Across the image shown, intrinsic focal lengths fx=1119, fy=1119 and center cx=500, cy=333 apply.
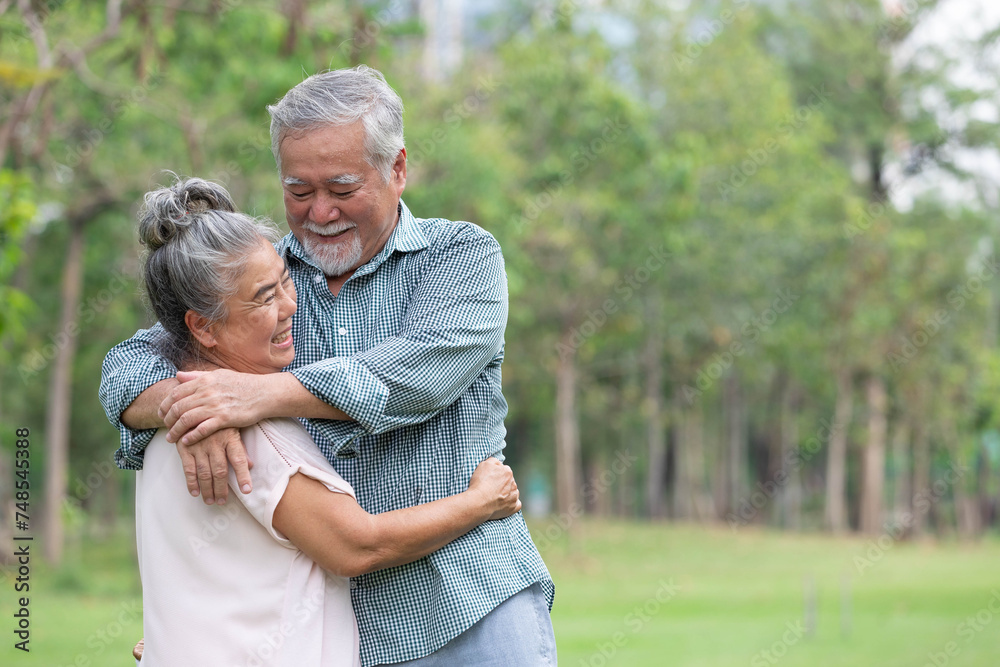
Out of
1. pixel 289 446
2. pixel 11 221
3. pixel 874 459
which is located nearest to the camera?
pixel 289 446

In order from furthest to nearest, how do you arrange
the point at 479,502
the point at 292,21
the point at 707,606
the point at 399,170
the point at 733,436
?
the point at 733,436, the point at 707,606, the point at 292,21, the point at 399,170, the point at 479,502

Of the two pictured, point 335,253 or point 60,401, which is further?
point 60,401

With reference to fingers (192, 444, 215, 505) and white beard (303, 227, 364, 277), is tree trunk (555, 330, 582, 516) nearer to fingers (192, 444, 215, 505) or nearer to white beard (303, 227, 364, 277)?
white beard (303, 227, 364, 277)

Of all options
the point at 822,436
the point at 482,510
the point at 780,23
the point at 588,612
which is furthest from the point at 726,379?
the point at 482,510

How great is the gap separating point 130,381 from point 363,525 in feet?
1.93

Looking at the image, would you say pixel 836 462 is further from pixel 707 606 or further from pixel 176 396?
pixel 176 396

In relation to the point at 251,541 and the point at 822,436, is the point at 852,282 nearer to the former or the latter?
the point at 822,436

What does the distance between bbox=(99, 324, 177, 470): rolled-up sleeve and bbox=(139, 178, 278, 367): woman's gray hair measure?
7cm

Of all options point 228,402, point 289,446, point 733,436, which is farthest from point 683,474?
point 228,402

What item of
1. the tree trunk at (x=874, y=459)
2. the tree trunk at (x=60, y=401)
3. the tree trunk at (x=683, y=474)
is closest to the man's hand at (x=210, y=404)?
the tree trunk at (x=60, y=401)

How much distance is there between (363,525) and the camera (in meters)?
2.23

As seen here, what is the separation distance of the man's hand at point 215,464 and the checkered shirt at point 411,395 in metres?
0.19

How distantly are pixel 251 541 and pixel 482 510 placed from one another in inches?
19.5

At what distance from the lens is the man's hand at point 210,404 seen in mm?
2152
